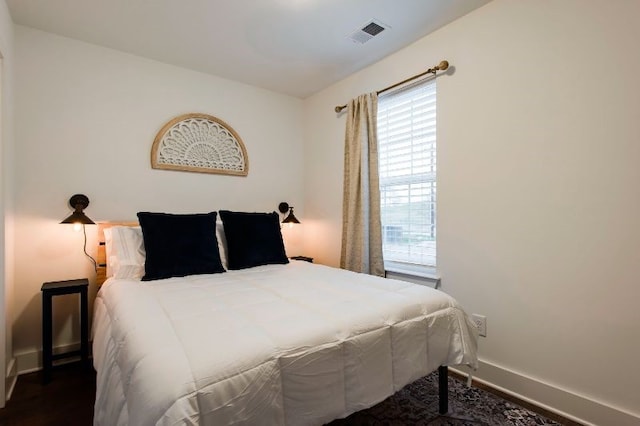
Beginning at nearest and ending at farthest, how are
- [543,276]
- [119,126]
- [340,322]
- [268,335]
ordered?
[268,335] < [340,322] < [543,276] < [119,126]

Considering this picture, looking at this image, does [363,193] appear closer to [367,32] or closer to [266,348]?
[367,32]

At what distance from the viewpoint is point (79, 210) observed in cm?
243

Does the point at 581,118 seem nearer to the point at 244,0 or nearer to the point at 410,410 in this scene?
the point at 410,410

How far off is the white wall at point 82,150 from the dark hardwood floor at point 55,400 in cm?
26

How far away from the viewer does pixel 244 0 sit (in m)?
2.04

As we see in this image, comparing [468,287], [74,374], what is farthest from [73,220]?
[468,287]

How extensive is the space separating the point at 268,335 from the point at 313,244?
254 centimetres

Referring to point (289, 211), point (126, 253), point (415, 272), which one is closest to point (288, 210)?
point (289, 211)

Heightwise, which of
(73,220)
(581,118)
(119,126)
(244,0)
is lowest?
(73,220)

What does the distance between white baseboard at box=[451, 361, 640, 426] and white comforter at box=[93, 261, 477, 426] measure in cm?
55

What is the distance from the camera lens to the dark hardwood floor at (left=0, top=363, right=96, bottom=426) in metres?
1.72

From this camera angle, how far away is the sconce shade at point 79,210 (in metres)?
2.31

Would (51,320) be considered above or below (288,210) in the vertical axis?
below

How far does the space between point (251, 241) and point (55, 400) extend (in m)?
1.52
